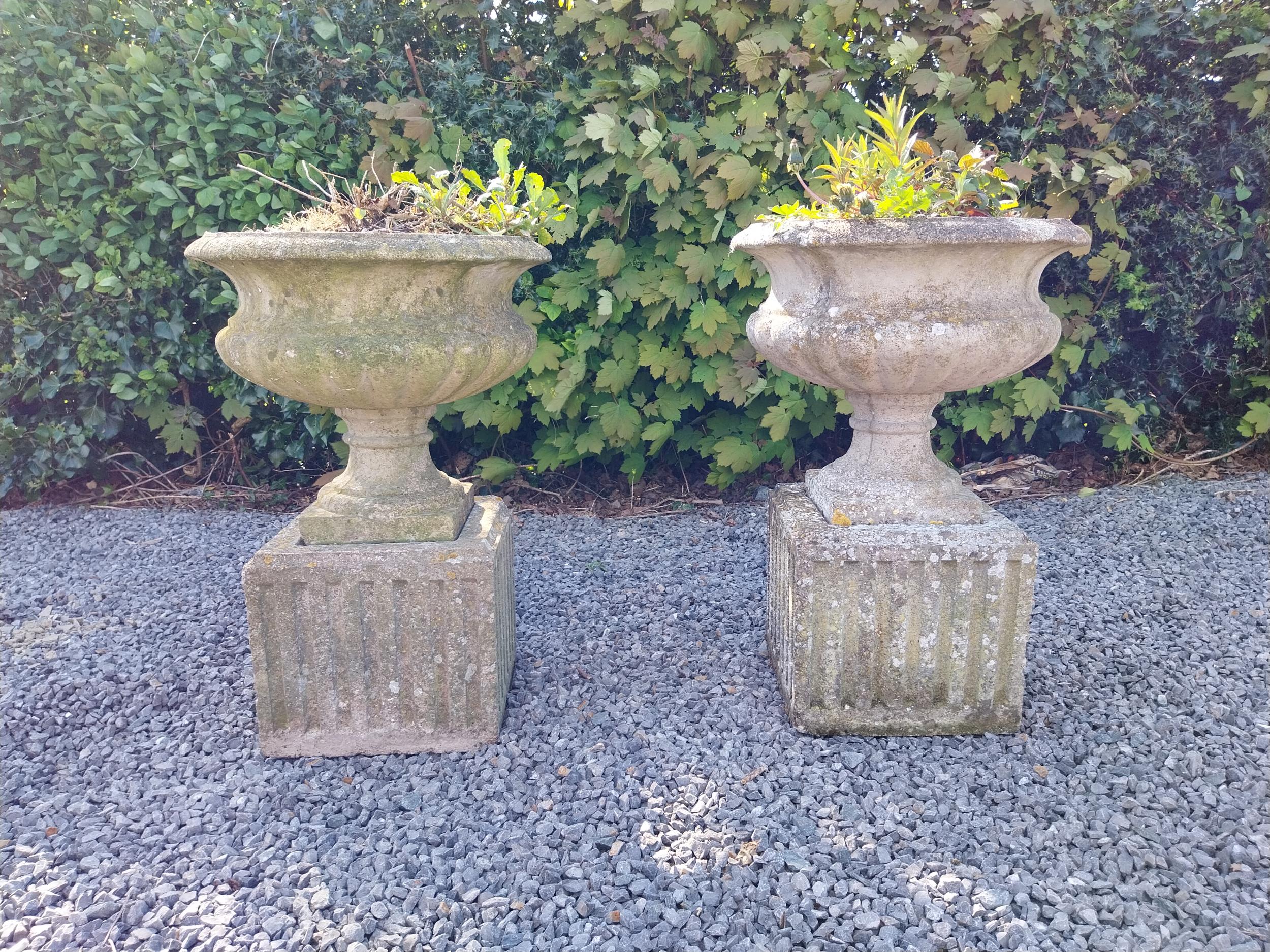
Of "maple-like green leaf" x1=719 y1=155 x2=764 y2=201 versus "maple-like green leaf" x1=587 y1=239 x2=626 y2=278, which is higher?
"maple-like green leaf" x1=719 y1=155 x2=764 y2=201

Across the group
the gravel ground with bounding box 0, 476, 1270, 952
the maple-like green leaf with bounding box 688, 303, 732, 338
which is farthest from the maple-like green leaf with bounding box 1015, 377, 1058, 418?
the maple-like green leaf with bounding box 688, 303, 732, 338

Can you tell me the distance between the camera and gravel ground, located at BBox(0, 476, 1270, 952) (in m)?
1.80

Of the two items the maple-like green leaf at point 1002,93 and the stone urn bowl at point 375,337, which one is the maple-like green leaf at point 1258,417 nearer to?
the maple-like green leaf at point 1002,93

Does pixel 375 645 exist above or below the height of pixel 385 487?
below

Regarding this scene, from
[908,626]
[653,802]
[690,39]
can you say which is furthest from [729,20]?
[653,802]

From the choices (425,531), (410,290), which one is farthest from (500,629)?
(410,290)

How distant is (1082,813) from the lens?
2090mm

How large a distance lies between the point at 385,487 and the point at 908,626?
151 centimetres

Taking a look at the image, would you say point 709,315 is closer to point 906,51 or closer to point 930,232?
point 906,51

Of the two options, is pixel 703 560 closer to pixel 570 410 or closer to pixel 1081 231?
pixel 570 410

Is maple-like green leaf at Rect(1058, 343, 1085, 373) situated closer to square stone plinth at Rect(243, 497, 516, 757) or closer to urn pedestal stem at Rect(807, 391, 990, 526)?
urn pedestal stem at Rect(807, 391, 990, 526)

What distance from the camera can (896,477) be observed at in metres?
2.55

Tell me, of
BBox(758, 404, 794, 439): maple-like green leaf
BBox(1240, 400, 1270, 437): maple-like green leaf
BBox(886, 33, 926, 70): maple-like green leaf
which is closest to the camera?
BBox(886, 33, 926, 70): maple-like green leaf

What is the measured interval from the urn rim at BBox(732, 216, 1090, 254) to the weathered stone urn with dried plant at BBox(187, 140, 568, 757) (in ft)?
2.48
